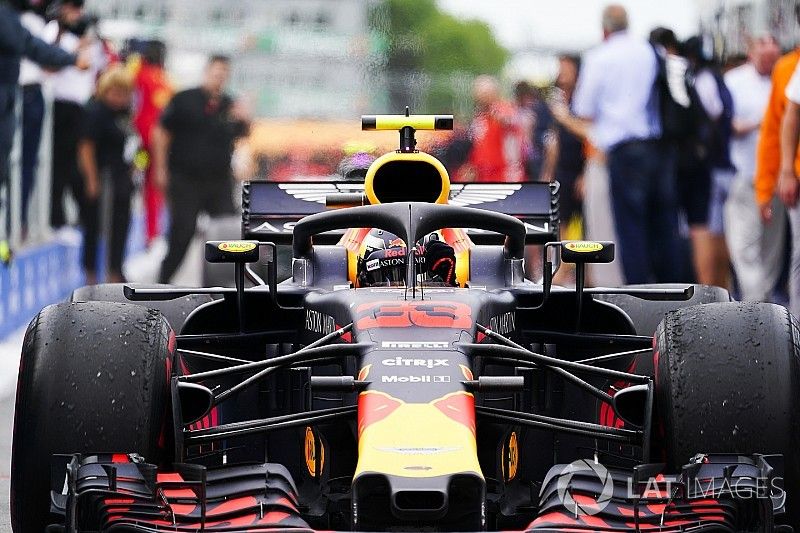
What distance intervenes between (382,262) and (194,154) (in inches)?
449

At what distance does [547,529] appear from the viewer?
16.8 feet

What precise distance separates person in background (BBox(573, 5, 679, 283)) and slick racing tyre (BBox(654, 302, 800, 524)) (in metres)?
9.73

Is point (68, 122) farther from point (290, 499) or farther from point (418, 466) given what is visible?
point (418, 466)

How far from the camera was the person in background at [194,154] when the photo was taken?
18.2m

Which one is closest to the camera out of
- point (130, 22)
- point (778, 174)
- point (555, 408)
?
point (555, 408)

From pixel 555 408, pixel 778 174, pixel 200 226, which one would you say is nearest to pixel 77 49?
pixel 200 226

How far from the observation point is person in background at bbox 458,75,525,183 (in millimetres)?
21516

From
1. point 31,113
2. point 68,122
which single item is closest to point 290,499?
point 31,113

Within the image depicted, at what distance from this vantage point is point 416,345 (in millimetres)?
5895

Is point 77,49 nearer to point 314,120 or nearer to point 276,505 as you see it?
point 314,120

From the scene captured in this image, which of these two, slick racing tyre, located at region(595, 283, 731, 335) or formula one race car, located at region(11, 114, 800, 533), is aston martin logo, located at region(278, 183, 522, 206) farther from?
formula one race car, located at region(11, 114, 800, 533)

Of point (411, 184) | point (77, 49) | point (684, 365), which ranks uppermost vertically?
point (77, 49)

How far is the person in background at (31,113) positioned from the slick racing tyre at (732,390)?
33.3 ft

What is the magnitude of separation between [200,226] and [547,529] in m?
15.5
